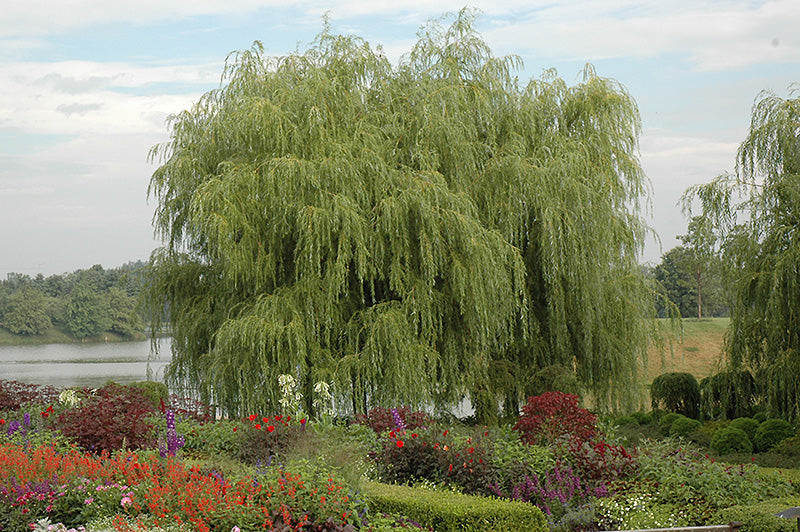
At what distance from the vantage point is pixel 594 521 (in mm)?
6719

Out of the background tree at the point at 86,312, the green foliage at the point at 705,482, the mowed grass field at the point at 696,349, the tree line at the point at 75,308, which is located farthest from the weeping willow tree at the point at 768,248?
the background tree at the point at 86,312

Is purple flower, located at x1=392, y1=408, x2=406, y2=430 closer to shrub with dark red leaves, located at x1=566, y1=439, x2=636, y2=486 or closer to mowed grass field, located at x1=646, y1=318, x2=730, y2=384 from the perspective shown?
shrub with dark red leaves, located at x1=566, y1=439, x2=636, y2=486

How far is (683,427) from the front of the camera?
11688 millimetres

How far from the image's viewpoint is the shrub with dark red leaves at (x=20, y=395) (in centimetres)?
971

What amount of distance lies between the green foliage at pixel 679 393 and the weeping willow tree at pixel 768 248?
1595 mm

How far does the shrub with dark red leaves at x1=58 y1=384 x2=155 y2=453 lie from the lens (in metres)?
7.70

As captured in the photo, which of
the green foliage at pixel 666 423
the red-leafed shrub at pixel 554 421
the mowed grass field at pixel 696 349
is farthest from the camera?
the mowed grass field at pixel 696 349

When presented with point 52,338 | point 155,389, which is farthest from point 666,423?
point 52,338

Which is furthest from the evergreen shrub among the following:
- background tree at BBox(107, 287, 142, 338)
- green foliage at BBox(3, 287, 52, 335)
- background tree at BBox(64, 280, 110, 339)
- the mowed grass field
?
green foliage at BBox(3, 287, 52, 335)

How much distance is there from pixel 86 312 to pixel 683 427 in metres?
27.7

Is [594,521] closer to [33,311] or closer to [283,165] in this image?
[283,165]

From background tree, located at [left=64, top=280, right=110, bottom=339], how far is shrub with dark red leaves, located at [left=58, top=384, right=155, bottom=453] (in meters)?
25.6

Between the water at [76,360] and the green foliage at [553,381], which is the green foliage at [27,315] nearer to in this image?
the water at [76,360]

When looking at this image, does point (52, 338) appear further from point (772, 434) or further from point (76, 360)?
point (772, 434)
